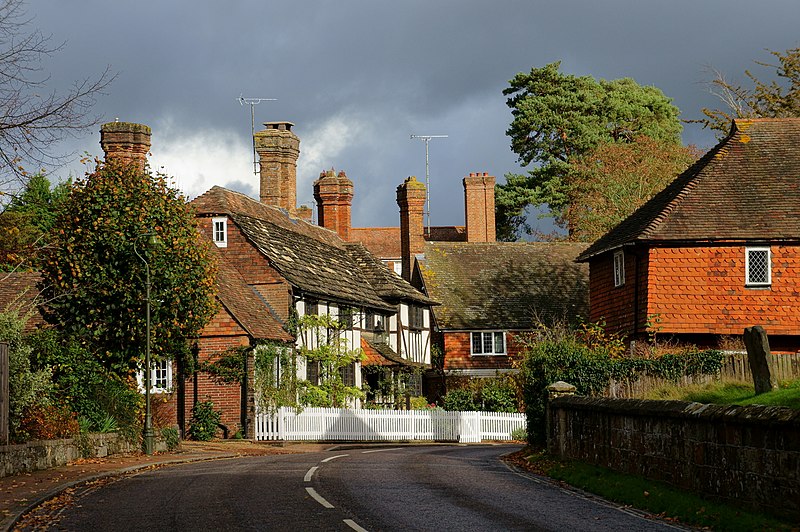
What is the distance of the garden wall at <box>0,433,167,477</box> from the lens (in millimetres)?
20844

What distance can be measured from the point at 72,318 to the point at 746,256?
2231 centimetres

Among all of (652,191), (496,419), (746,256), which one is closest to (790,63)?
(652,191)

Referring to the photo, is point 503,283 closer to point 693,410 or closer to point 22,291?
point 22,291

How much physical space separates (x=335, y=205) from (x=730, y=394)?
127 feet

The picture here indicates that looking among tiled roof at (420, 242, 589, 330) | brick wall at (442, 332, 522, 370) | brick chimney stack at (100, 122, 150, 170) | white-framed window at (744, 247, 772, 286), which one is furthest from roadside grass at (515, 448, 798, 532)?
tiled roof at (420, 242, 589, 330)

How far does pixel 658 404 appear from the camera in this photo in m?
17.7

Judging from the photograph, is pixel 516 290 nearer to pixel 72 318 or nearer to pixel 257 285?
pixel 257 285

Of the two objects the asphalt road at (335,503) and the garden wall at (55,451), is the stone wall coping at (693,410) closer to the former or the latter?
the asphalt road at (335,503)

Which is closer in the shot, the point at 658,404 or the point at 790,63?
the point at 658,404

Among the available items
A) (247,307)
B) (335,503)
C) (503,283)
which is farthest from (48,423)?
(503,283)

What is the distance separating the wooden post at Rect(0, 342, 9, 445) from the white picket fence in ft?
57.3

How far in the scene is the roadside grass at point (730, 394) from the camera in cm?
2012

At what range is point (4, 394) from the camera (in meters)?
20.9

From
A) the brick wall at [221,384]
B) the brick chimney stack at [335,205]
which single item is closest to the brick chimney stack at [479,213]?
the brick chimney stack at [335,205]
